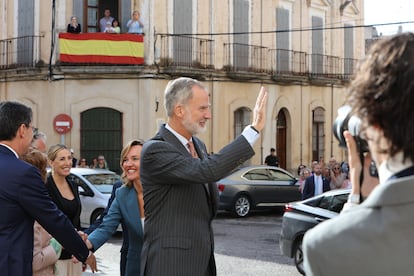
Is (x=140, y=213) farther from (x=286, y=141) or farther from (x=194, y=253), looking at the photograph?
(x=286, y=141)

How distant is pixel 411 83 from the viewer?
66.7 inches

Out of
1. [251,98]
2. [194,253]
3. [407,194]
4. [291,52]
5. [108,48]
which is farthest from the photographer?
[291,52]

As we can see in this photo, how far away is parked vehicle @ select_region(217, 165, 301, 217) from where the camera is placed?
18.7 m

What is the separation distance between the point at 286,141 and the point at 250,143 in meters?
26.6

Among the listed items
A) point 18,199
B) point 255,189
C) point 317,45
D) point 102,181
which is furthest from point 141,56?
point 18,199

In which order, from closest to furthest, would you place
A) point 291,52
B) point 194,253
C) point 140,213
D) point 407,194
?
point 407,194
point 194,253
point 140,213
point 291,52

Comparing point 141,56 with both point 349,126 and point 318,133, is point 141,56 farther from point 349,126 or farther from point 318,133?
point 349,126

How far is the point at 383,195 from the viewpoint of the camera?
167cm

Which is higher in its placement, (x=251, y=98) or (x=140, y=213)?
(x=251, y=98)

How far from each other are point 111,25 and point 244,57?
5.60 m

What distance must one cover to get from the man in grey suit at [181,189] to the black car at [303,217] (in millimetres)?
6837

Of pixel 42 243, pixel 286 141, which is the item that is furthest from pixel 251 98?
pixel 42 243

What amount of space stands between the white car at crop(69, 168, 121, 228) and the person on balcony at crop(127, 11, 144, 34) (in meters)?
9.65

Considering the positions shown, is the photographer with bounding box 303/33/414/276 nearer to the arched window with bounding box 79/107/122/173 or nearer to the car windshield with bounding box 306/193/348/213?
the car windshield with bounding box 306/193/348/213
